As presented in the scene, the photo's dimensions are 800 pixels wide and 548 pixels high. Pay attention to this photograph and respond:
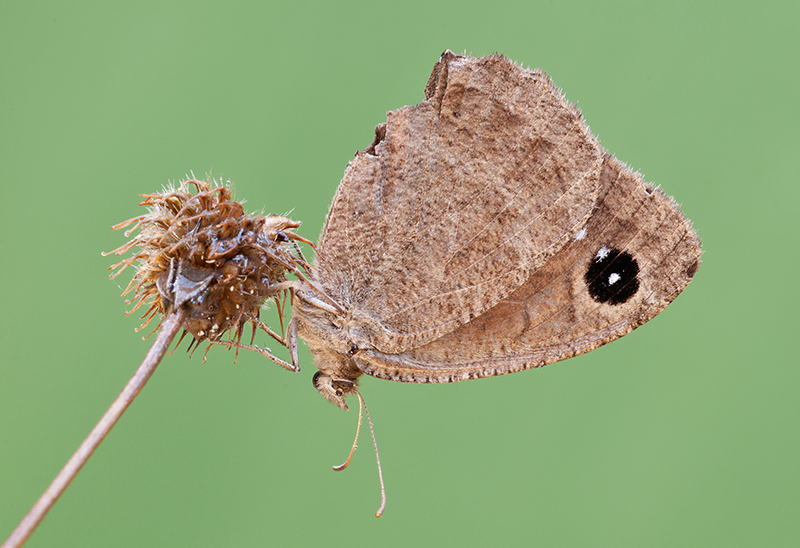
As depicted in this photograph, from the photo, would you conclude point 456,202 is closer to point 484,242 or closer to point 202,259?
point 484,242

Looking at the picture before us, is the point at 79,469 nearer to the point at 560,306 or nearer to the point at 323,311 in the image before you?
the point at 323,311

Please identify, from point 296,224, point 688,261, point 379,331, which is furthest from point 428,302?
point 688,261

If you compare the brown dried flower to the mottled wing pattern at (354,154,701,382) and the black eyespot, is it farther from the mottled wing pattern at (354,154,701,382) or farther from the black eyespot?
the black eyespot

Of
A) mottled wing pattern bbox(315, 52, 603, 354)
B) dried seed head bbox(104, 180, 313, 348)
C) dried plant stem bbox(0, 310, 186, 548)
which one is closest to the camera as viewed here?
dried plant stem bbox(0, 310, 186, 548)

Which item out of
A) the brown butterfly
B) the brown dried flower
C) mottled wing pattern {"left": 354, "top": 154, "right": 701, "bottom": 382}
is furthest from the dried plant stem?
mottled wing pattern {"left": 354, "top": 154, "right": 701, "bottom": 382}

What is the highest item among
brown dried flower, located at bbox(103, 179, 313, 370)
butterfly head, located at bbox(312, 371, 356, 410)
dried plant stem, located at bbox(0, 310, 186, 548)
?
butterfly head, located at bbox(312, 371, 356, 410)

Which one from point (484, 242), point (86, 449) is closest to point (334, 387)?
point (484, 242)

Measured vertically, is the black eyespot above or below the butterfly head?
above

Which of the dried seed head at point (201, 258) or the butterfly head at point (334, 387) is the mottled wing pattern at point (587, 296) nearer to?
the butterfly head at point (334, 387)

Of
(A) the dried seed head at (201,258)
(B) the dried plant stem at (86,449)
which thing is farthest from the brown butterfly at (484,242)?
(B) the dried plant stem at (86,449)
